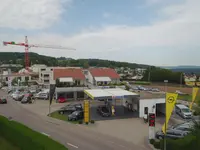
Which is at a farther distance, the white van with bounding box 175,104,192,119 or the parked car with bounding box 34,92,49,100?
the parked car with bounding box 34,92,49,100

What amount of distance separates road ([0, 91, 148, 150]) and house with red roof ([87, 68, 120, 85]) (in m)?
23.1

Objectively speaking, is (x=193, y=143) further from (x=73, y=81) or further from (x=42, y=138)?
(x=73, y=81)

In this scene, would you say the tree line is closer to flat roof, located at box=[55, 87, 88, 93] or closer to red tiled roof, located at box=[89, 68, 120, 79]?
red tiled roof, located at box=[89, 68, 120, 79]

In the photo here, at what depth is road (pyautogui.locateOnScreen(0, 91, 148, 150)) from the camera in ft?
61.0

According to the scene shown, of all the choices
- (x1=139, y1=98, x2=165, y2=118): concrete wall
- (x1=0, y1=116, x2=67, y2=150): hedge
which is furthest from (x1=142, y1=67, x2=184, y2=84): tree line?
(x1=0, y1=116, x2=67, y2=150): hedge

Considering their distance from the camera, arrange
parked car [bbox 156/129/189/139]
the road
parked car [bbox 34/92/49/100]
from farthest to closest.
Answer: parked car [bbox 34/92/49/100] → parked car [bbox 156/129/189/139] → the road

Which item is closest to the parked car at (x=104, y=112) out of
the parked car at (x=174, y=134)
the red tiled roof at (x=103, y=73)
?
the parked car at (x=174, y=134)

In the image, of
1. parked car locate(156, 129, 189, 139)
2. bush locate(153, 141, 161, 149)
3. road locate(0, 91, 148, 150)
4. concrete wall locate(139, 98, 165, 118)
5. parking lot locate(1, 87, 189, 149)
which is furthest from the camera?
concrete wall locate(139, 98, 165, 118)

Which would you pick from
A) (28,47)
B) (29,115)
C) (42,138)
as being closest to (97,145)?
(42,138)

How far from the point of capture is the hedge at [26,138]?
12.6 meters

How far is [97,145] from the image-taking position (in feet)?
61.7

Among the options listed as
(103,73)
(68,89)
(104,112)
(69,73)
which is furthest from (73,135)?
(103,73)

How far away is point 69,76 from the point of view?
1950 inches

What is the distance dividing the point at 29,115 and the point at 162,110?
1772 centimetres
